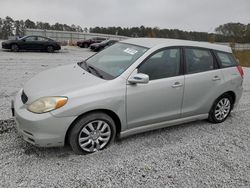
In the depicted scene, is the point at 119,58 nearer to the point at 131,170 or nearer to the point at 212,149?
the point at 131,170

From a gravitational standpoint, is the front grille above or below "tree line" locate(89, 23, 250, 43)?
below

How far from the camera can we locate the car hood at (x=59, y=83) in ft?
9.26

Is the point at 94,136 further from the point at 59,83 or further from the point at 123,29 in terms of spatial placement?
the point at 123,29

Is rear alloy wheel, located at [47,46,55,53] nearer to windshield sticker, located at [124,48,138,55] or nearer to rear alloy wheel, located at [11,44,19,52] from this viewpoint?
rear alloy wheel, located at [11,44,19,52]

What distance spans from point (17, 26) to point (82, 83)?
177 ft

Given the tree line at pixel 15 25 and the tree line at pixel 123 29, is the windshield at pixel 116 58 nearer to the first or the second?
the tree line at pixel 123 29

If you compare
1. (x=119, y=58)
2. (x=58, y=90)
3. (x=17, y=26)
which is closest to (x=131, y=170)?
(x=58, y=90)

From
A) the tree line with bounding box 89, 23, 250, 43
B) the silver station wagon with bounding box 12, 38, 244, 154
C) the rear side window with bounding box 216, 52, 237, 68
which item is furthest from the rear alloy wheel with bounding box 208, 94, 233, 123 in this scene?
the tree line with bounding box 89, 23, 250, 43

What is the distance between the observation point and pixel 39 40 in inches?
640

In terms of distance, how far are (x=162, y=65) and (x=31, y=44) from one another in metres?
14.7

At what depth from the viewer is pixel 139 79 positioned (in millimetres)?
2988

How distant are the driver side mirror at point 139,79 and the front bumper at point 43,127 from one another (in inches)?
36.2

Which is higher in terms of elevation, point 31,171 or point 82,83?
point 82,83

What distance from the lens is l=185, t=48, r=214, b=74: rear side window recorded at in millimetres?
3670
